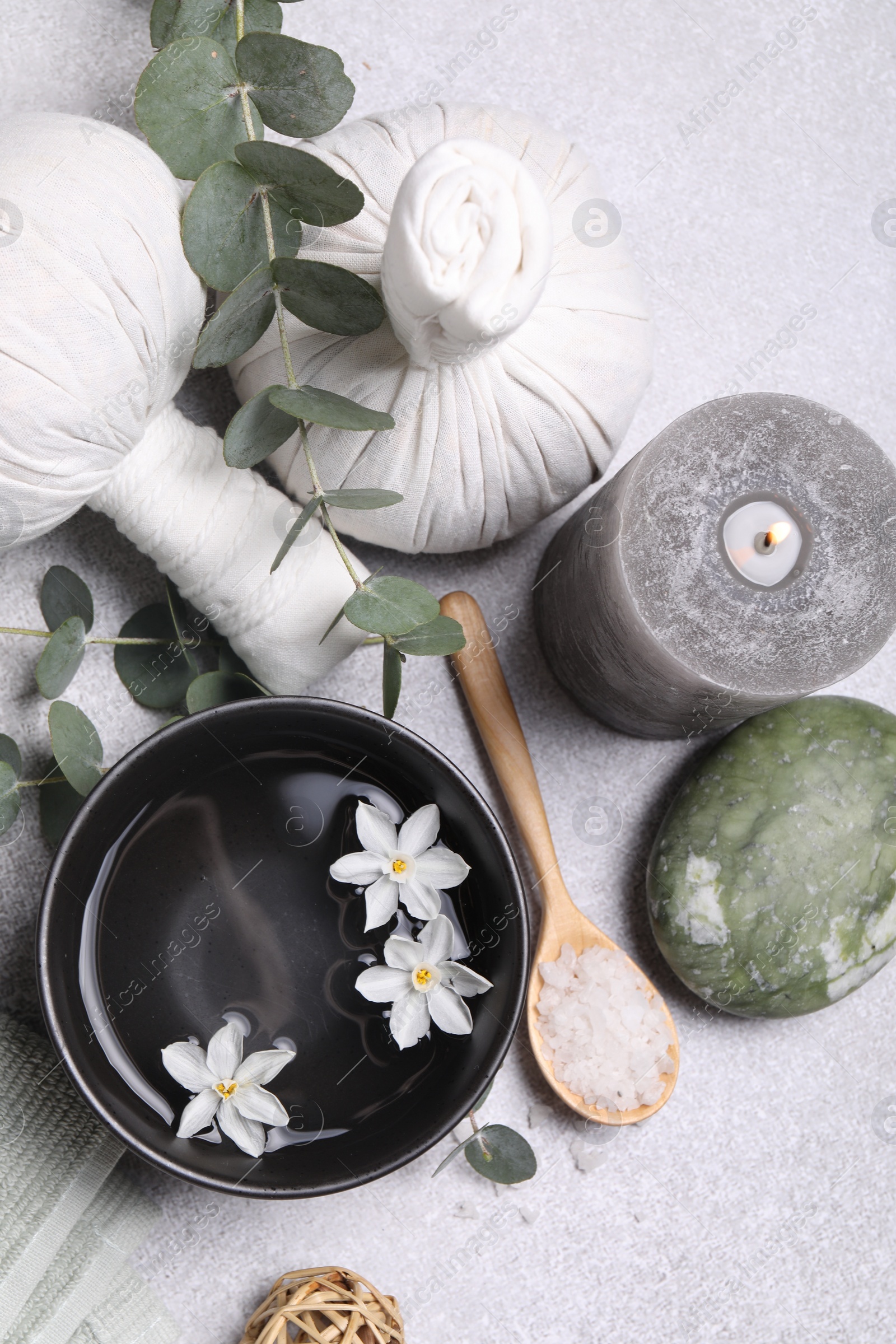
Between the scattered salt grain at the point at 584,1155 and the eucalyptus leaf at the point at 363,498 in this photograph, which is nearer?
the eucalyptus leaf at the point at 363,498

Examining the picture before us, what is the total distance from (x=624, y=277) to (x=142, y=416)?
204 millimetres

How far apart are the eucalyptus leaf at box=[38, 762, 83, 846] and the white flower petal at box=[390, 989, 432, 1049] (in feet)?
0.55

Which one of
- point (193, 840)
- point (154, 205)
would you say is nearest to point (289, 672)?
point (193, 840)

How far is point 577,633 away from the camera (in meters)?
0.43

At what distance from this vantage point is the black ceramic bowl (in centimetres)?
39

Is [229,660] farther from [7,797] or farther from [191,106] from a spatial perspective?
[191,106]

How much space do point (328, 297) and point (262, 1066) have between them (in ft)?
1.00

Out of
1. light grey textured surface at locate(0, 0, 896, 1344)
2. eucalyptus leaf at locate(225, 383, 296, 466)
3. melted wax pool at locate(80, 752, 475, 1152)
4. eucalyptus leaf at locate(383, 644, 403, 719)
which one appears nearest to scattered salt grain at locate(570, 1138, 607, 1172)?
light grey textured surface at locate(0, 0, 896, 1344)

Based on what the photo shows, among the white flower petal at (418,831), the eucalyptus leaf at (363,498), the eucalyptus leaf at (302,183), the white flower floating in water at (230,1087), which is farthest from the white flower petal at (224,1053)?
the eucalyptus leaf at (302,183)

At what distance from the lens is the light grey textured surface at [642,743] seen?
0.46m

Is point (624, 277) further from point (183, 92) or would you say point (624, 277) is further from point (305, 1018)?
point (305, 1018)

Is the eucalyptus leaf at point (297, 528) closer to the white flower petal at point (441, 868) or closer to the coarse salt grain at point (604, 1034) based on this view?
the white flower petal at point (441, 868)

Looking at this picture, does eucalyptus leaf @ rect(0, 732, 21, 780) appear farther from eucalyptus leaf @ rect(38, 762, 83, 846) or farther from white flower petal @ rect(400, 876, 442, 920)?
white flower petal @ rect(400, 876, 442, 920)

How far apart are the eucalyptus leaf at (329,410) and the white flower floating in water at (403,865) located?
0.13 meters
